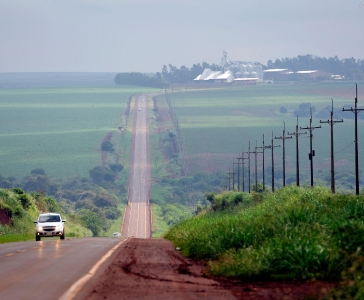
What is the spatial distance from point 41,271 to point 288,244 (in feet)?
24.6

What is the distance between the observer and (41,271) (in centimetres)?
2211

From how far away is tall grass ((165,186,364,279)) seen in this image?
665 inches

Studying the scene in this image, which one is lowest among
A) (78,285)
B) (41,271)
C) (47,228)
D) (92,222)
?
(92,222)

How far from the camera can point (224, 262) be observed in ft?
65.0

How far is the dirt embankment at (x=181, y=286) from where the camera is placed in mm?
15484

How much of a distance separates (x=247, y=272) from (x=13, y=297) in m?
5.26

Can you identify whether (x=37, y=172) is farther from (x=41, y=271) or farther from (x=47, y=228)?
(x=41, y=271)

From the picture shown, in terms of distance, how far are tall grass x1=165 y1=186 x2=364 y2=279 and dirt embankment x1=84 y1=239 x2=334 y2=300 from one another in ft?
1.78

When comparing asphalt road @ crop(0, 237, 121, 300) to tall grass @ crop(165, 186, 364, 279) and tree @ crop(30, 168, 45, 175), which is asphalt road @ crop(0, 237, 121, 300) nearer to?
tall grass @ crop(165, 186, 364, 279)

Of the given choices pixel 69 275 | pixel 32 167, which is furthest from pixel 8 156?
pixel 69 275

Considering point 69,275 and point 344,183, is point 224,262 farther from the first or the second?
point 344,183

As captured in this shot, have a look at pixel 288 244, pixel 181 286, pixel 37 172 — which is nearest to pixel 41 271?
pixel 181 286

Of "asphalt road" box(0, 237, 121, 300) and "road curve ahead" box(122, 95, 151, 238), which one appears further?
"road curve ahead" box(122, 95, 151, 238)

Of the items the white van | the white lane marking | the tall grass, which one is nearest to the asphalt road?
the white lane marking
